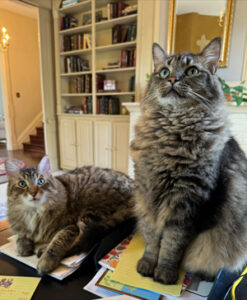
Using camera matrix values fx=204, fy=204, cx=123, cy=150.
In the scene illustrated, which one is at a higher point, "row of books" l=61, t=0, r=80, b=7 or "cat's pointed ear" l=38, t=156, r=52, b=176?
"row of books" l=61, t=0, r=80, b=7

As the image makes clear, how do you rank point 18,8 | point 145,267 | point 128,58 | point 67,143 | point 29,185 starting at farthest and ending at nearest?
point 18,8 → point 67,143 → point 128,58 → point 29,185 → point 145,267

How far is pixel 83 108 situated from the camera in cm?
382

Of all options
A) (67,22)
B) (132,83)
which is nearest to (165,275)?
(132,83)

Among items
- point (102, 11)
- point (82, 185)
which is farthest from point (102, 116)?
point (82, 185)

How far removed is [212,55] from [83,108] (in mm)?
3313

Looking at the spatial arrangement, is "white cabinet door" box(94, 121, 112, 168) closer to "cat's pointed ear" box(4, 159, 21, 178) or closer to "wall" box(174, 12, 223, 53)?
"wall" box(174, 12, 223, 53)

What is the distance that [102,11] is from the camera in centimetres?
340

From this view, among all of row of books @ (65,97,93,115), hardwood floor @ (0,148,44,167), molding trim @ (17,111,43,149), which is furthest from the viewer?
molding trim @ (17,111,43,149)

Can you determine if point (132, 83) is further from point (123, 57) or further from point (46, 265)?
point (46, 265)

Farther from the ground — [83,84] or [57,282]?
[83,84]

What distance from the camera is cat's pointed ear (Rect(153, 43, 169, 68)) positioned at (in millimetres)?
782

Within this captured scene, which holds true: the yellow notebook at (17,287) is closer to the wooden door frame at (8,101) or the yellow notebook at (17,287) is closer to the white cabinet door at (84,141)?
the white cabinet door at (84,141)

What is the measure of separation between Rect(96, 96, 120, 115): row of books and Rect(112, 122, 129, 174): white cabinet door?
0.90 feet

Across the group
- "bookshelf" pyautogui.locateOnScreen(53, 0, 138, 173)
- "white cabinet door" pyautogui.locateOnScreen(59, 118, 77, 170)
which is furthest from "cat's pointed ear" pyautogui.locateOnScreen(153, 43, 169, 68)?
"white cabinet door" pyautogui.locateOnScreen(59, 118, 77, 170)
